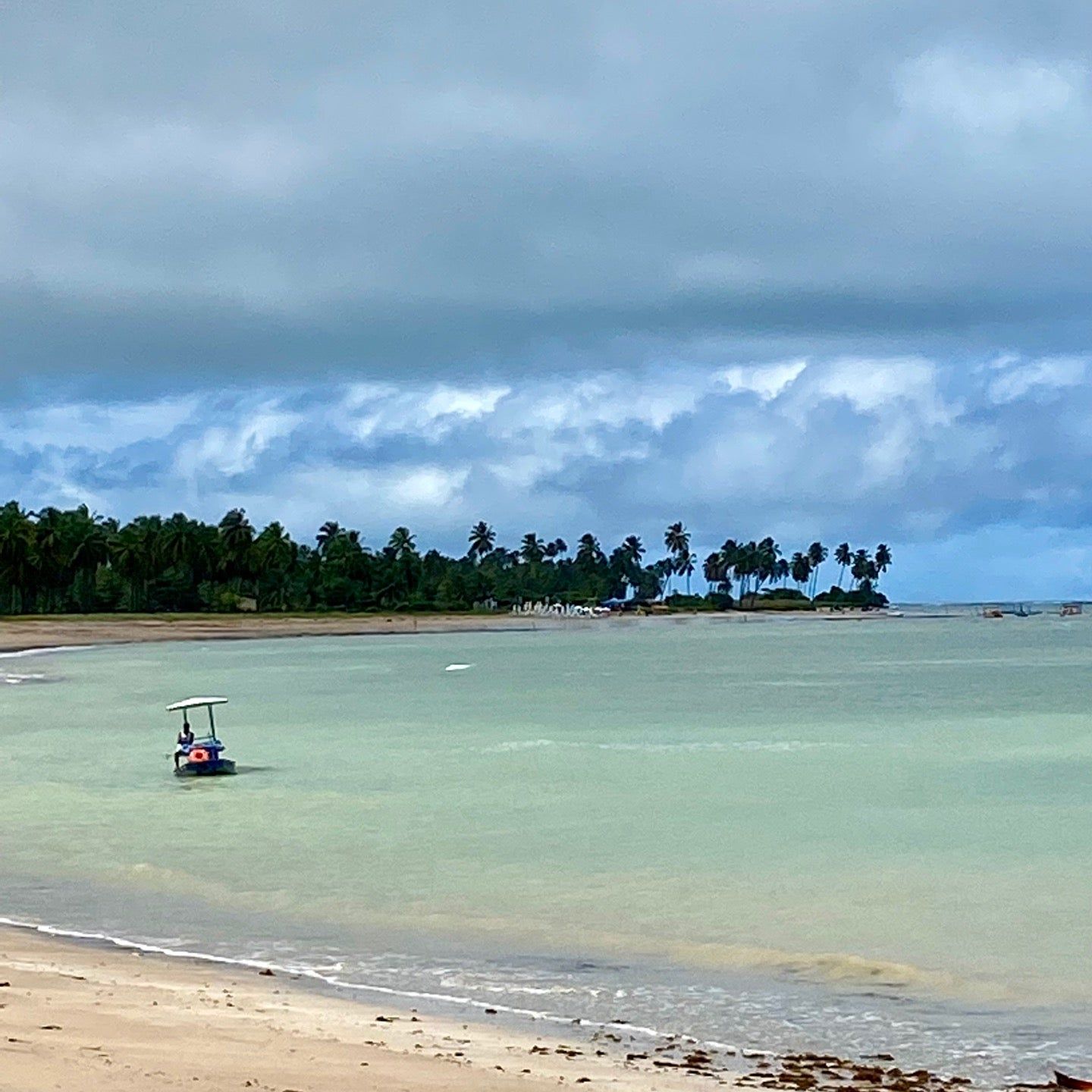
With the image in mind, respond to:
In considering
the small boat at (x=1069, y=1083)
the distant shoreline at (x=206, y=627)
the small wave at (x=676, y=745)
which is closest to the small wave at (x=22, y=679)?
the distant shoreline at (x=206, y=627)

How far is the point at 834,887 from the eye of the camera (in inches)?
807

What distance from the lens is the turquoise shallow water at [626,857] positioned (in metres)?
14.7

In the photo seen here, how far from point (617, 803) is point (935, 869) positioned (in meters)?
8.70

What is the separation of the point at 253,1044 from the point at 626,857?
1286cm

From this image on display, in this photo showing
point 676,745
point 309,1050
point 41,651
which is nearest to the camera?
point 309,1050

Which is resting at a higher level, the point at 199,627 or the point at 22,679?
the point at 199,627

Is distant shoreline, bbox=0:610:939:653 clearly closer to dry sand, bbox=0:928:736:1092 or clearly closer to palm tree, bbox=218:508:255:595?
palm tree, bbox=218:508:255:595

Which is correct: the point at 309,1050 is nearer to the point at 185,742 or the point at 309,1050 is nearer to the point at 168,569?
the point at 185,742

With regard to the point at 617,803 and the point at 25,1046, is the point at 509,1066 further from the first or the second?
the point at 617,803

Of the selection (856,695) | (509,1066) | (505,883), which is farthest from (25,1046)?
(856,695)

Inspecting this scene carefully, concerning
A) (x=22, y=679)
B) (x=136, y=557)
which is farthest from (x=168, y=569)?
(x=22, y=679)

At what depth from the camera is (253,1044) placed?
1072 centimetres

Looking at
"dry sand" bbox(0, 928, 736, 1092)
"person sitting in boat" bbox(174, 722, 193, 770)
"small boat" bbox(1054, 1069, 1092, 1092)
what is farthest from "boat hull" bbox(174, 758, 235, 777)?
"small boat" bbox(1054, 1069, 1092, 1092)

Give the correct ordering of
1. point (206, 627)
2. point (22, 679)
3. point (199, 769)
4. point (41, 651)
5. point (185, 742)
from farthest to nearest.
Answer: point (206, 627), point (41, 651), point (22, 679), point (185, 742), point (199, 769)
